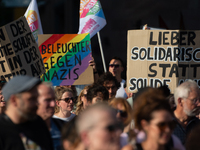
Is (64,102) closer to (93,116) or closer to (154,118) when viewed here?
(154,118)

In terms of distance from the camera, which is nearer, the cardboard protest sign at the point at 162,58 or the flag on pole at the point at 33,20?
the cardboard protest sign at the point at 162,58

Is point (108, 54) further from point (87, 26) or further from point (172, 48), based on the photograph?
point (172, 48)

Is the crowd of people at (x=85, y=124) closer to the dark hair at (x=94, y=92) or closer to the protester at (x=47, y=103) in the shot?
the protester at (x=47, y=103)

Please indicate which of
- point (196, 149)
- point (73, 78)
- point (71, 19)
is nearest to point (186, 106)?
point (196, 149)

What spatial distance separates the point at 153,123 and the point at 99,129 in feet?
1.93

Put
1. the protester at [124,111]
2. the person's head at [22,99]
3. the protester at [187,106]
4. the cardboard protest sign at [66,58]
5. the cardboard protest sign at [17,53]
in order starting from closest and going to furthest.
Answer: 1. the person's head at [22,99]
2. the protester at [124,111]
3. the protester at [187,106]
4. the cardboard protest sign at [17,53]
5. the cardboard protest sign at [66,58]

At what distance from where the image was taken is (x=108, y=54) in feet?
30.9

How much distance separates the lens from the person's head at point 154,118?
2.47 m

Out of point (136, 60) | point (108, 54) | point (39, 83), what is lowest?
point (108, 54)

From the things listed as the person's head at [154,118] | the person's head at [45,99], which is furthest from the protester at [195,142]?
the person's head at [45,99]

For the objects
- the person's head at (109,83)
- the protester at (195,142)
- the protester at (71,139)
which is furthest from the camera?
the person's head at (109,83)

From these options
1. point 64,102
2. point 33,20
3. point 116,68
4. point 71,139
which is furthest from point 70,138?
point 33,20

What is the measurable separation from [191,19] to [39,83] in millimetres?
6930

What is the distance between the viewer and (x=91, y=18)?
266 inches
